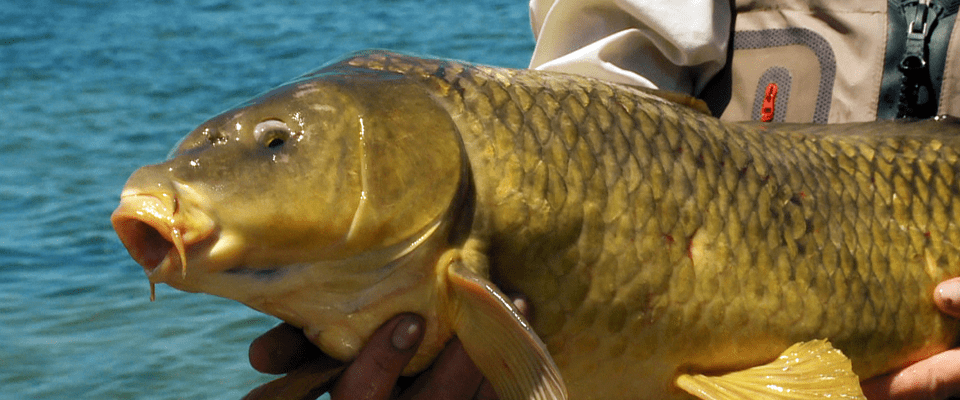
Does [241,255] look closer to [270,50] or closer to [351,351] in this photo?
[351,351]

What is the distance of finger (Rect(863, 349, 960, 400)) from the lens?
7.01 feet

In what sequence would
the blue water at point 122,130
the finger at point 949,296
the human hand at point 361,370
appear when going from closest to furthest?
the human hand at point 361,370
the finger at point 949,296
the blue water at point 122,130

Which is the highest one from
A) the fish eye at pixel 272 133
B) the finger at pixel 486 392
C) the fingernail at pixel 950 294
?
the fish eye at pixel 272 133

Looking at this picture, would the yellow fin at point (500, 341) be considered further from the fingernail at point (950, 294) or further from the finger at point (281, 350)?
the fingernail at point (950, 294)

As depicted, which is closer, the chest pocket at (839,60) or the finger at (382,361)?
the finger at (382,361)

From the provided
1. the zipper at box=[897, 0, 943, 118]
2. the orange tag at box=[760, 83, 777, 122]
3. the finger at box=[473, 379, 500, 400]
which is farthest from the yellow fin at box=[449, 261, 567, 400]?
the zipper at box=[897, 0, 943, 118]

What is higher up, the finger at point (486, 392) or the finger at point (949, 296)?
the finger at point (949, 296)

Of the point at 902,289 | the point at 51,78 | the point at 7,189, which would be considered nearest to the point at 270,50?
the point at 51,78

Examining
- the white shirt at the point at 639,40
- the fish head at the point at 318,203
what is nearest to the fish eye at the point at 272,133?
the fish head at the point at 318,203

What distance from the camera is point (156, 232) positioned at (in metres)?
1.56

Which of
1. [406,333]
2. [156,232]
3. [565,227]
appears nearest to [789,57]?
[565,227]

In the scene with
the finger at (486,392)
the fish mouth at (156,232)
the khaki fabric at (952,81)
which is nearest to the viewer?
the fish mouth at (156,232)

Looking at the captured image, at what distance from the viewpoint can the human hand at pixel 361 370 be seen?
171 centimetres

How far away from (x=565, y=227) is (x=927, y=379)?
2.78 ft
